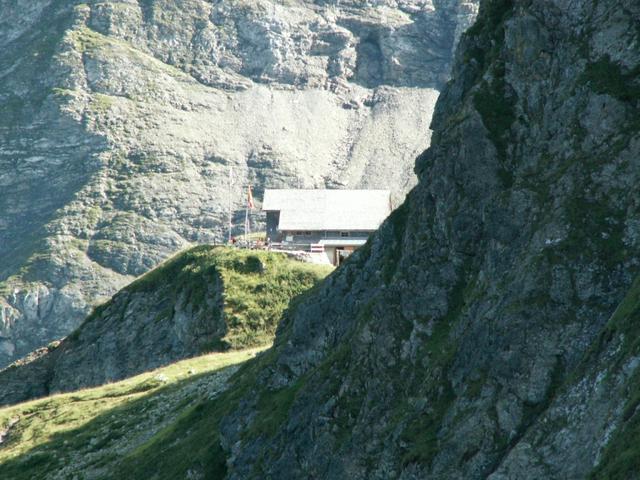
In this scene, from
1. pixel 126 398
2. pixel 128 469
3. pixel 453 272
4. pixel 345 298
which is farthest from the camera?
pixel 126 398

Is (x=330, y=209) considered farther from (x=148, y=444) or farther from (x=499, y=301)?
(x=499, y=301)

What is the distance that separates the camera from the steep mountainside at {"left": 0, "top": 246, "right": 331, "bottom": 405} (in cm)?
10275

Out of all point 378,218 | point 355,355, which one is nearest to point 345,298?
point 355,355

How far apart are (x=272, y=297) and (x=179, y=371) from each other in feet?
50.9

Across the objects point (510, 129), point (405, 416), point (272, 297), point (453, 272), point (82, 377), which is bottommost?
point (82, 377)

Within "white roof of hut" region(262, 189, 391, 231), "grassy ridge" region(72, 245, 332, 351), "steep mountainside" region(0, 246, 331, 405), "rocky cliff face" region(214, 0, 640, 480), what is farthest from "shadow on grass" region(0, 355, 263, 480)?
"white roof of hut" region(262, 189, 391, 231)

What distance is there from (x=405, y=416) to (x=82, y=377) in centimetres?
6631

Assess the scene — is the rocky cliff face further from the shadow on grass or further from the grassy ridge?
the grassy ridge

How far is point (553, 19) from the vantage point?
5062 cm

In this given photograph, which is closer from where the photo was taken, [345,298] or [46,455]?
[345,298]

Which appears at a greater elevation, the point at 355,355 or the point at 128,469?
the point at 355,355

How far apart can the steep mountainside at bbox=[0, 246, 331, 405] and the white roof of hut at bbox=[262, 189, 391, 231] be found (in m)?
20.1

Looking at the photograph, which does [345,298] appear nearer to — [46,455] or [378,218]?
[46,455]

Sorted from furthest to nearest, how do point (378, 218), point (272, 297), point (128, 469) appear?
1. point (378, 218)
2. point (272, 297)
3. point (128, 469)
